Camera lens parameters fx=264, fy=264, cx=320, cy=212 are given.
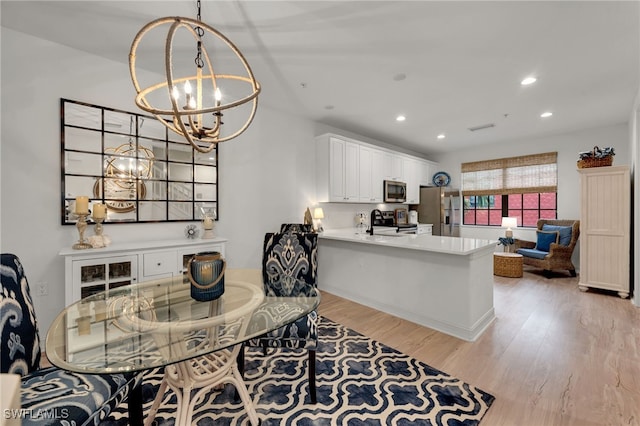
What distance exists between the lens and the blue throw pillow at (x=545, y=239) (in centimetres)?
472

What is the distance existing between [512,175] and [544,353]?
4638 mm

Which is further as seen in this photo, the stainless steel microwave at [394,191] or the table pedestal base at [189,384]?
the stainless steel microwave at [394,191]

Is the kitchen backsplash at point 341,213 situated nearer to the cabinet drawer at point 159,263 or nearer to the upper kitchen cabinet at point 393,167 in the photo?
the upper kitchen cabinet at point 393,167

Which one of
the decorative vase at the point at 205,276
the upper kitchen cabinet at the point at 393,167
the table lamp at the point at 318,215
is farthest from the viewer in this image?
the upper kitchen cabinet at the point at 393,167

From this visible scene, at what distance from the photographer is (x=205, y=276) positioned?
5.01 feet

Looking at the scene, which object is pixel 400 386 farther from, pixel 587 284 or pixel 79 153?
pixel 587 284

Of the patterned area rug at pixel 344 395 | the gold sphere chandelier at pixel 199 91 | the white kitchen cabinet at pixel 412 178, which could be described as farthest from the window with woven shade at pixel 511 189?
the gold sphere chandelier at pixel 199 91

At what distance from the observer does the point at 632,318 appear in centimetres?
288

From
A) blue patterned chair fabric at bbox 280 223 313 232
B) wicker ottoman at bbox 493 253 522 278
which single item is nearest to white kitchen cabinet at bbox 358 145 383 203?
blue patterned chair fabric at bbox 280 223 313 232

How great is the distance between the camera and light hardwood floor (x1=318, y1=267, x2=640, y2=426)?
162cm

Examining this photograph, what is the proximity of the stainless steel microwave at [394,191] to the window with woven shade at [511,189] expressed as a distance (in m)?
1.86

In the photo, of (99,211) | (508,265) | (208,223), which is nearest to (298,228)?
(208,223)

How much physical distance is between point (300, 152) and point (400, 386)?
11.0ft

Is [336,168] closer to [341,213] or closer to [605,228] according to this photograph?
[341,213]
